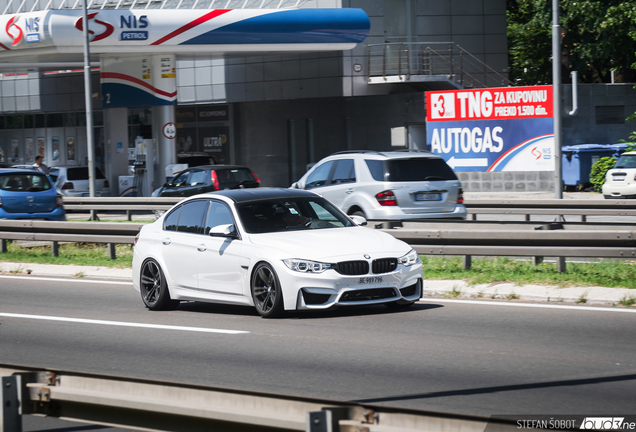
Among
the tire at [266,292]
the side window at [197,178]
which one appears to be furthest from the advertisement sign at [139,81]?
the tire at [266,292]

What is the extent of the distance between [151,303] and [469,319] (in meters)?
3.90

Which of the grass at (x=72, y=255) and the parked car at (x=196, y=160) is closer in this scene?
the grass at (x=72, y=255)

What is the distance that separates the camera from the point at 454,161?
1305 inches

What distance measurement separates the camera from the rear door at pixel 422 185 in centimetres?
1560

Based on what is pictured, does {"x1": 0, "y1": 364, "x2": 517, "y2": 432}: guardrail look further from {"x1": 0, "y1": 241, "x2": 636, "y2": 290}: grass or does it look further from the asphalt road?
{"x1": 0, "y1": 241, "x2": 636, "y2": 290}: grass

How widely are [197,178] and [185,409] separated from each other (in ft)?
73.2

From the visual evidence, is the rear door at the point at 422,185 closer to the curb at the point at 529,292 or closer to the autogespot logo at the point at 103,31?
the curb at the point at 529,292

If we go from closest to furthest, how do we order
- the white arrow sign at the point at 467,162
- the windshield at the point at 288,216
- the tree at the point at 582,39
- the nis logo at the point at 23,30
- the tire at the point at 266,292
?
the tire at the point at 266,292 → the windshield at the point at 288,216 → the nis logo at the point at 23,30 → the white arrow sign at the point at 467,162 → the tree at the point at 582,39

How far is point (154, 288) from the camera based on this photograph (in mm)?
10844

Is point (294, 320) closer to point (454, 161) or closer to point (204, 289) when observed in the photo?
point (204, 289)

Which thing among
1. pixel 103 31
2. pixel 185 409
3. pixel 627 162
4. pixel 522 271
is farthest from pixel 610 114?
pixel 185 409

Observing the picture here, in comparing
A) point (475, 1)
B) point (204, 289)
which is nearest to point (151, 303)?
point (204, 289)

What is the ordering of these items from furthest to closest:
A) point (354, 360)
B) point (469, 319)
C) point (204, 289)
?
point (204, 289)
point (469, 319)
point (354, 360)

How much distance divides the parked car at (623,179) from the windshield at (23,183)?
1603 centimetres
